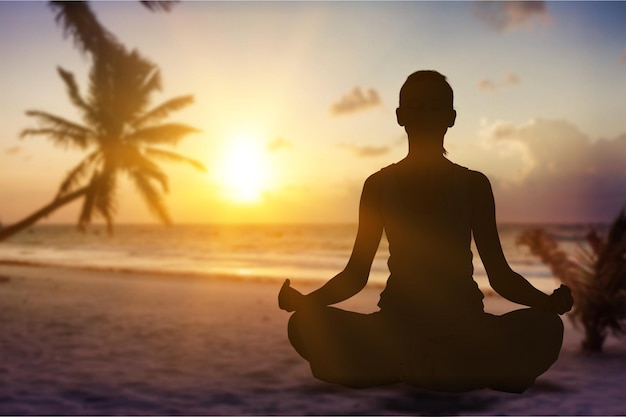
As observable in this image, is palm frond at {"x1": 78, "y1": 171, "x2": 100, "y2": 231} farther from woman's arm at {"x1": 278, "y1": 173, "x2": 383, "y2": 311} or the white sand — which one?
woman's arm at {"x1": 278, "y1": 173, "x2": 383, "y2": 311}

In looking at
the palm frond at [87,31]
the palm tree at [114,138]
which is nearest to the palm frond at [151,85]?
the palm tree at [114,138]

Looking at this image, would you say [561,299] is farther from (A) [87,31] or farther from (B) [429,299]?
(A) [87,31]

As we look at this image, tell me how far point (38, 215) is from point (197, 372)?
40.9 ft

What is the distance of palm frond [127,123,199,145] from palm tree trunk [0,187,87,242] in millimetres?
4286

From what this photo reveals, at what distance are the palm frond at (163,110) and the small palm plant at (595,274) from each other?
18.6 meters

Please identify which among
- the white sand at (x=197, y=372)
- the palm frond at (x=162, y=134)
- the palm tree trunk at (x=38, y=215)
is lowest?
the white sand at (x=197, y=372)

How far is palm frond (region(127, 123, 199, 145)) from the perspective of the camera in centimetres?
2467

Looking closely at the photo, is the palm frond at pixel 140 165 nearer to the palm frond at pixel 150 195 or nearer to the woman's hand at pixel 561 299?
the palm frond at pixel 150 195

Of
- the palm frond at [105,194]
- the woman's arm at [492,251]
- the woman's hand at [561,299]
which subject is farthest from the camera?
the palm frond at [105,194]

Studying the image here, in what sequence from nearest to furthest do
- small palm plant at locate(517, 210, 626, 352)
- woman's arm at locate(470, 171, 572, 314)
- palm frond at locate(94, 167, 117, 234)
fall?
woman's arm at locate(470, 171, 572, 314) < small palm plant at locate(517, 210, 626, 352) < palm frond at locate(94, 167, 117, 234)

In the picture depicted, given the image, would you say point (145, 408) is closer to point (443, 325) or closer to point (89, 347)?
point (89, 347)

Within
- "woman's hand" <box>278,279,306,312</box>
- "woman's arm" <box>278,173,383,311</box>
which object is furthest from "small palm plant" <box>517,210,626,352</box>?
"woman's hand" <box>278,279,306,312</box>

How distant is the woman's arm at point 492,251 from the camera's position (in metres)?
1.41

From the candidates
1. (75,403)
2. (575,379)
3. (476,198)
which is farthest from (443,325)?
(575,379)
